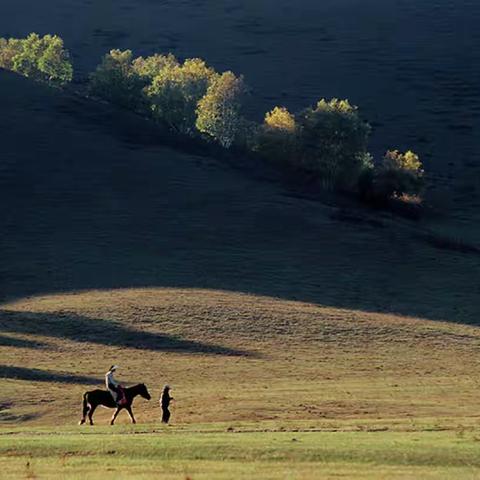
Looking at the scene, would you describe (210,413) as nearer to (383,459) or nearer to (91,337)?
(383,459)

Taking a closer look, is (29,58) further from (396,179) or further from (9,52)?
(396,179)

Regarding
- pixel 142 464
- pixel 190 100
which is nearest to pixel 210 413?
pixel 142 464

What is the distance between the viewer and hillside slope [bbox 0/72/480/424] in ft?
157

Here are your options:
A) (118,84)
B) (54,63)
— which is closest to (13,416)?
(118,84)

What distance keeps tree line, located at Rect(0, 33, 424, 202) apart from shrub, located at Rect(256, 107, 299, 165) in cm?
10

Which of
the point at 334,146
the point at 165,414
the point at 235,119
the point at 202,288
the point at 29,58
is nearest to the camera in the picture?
the point at 165,414

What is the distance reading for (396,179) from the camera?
116 m

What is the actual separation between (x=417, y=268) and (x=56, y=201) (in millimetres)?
31646

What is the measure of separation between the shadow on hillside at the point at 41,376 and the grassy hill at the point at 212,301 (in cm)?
25

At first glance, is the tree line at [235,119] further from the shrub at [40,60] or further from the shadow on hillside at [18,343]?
the shadow on hillside at [18,343]

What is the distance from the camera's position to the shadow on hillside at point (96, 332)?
199ft

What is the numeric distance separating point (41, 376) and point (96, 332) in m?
12.4

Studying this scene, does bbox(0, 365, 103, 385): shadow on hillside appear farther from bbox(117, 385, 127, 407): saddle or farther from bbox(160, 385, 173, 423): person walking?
bbox(160, 385, 173, 423): person walking

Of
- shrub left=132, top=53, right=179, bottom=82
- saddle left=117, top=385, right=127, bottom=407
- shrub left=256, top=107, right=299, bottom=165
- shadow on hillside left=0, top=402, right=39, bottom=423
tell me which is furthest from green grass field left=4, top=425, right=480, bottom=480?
shrub left=132, top=53, right=179, bottom=82
